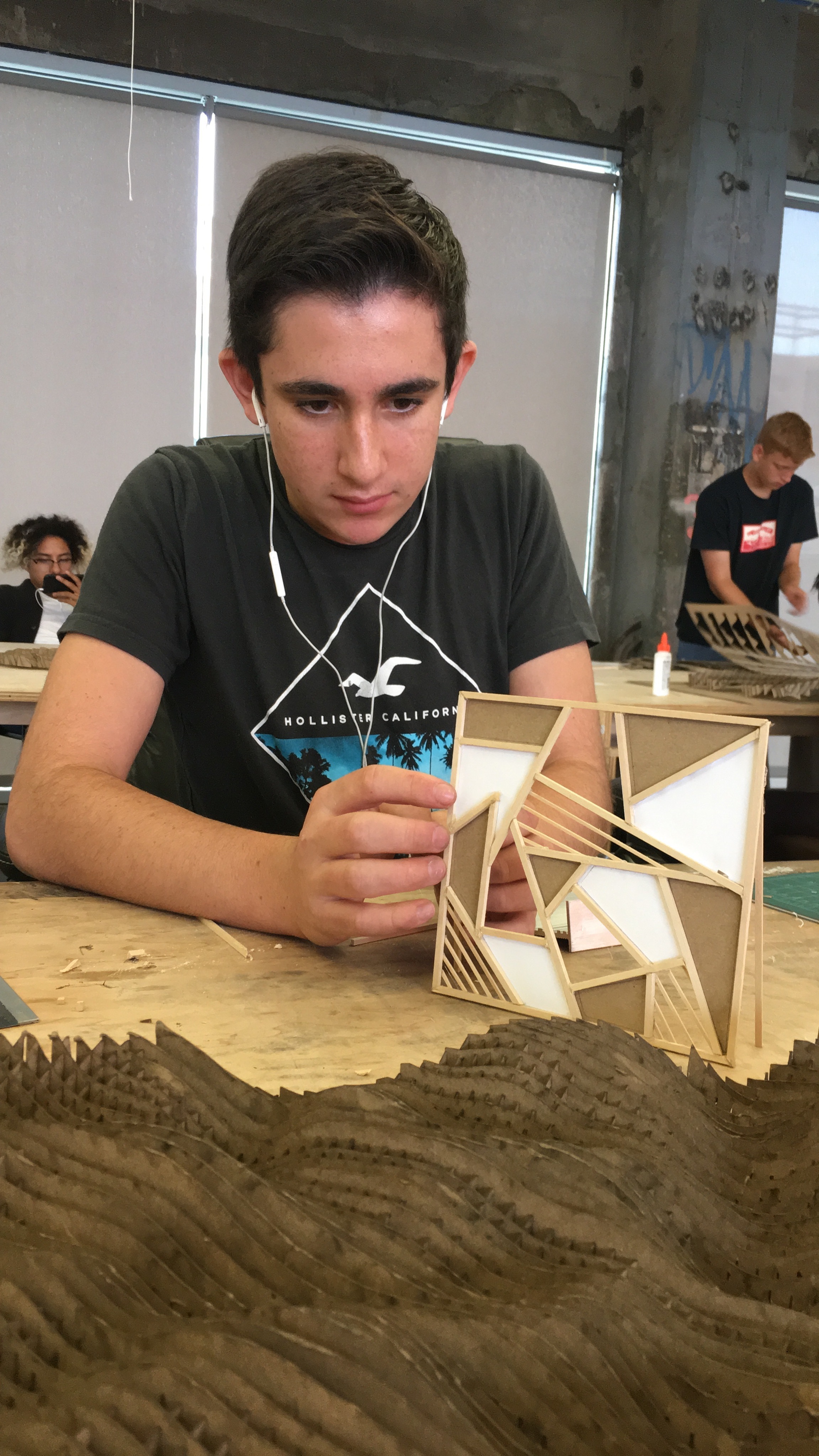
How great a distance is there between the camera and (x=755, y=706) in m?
2.54

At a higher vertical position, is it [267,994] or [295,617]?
[295,617]

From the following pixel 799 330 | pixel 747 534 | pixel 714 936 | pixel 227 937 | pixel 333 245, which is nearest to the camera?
pixel 714 936

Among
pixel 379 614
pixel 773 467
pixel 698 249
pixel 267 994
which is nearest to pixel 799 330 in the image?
pixel 698 249

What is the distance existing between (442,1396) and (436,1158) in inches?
6.2

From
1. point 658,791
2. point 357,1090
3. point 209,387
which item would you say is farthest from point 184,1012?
point 209,387

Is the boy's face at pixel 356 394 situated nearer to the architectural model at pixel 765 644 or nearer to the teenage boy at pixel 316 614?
the teenage boy at pixel 316 614

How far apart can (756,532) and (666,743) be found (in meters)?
3.51

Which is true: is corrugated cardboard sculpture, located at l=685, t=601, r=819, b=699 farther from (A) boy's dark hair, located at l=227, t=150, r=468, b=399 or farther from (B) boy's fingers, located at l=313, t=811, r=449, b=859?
(B) boy's fingers, located at l=313, t=811, r=449, b=859

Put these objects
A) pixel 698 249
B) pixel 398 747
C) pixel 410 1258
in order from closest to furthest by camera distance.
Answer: pixel 410 1258 < pixel 398 747 < pixel 698 249

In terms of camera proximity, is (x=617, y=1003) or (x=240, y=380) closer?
(x=617, y=1003)

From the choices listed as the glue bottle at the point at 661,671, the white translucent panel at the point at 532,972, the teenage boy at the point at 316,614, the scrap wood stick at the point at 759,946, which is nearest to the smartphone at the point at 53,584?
the glue bottle at the point at 661,671

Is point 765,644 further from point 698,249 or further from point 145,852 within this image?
point 698,249

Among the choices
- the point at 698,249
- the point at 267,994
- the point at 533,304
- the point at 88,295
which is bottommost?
the point at 267,994

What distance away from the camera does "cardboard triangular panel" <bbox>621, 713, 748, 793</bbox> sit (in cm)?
70
